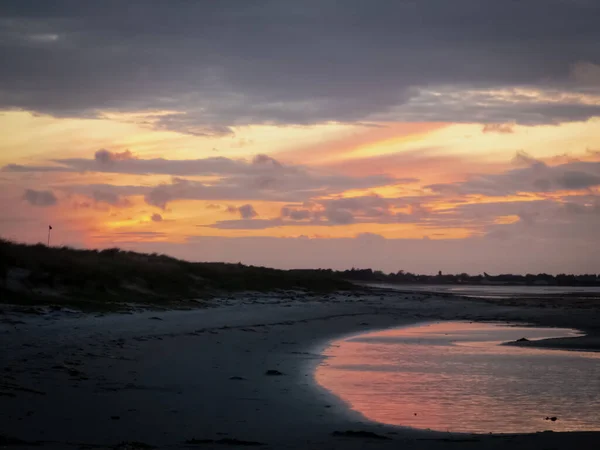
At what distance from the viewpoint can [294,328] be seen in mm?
25812

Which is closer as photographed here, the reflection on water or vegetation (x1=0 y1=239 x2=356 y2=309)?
the reflection on water

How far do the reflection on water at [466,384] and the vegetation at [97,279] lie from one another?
1102 centimetres

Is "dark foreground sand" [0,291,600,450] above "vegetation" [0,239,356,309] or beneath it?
beneath

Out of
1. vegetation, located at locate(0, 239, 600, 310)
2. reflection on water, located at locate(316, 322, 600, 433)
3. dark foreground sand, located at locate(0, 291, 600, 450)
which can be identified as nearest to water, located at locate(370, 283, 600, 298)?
vegetation, located at locate(0, 239, 600, 310)

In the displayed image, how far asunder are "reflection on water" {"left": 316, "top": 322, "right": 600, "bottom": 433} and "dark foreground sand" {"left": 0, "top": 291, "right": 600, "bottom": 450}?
696 mm

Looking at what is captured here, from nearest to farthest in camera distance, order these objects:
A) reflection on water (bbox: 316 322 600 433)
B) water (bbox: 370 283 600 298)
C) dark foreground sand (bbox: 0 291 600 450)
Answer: dark foreground sand (bbox: 0 291 600 450) → reflection on water (bbox: 316 322 600 433) → water (bbox: 370 283 600 298)

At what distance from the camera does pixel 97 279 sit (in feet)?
98.3

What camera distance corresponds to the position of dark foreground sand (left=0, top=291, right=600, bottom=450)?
317 inches

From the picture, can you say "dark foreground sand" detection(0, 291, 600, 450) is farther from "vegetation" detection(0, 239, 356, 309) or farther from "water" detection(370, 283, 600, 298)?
"water" detection(370, 283, 600, 298)

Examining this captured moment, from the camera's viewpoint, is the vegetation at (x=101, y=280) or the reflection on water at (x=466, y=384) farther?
the vegetation at (x=101, y=280)

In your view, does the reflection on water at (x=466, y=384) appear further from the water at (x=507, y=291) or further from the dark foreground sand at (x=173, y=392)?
the water at (x=507, y=291)

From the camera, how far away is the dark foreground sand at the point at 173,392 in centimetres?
806

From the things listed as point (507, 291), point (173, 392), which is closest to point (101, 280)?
point (173, 392)

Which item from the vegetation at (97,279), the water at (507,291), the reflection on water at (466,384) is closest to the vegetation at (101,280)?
the vegetation at (97,279)
